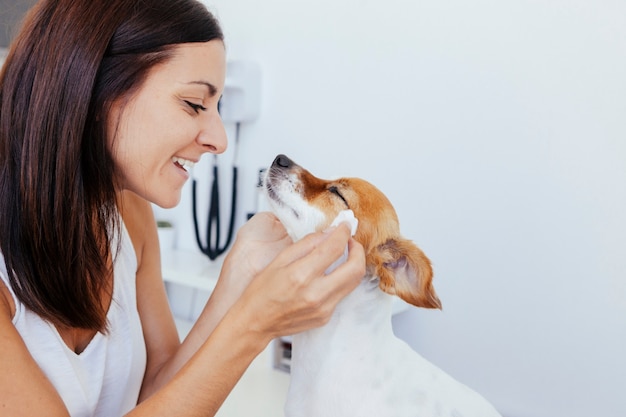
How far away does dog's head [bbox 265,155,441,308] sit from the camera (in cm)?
93

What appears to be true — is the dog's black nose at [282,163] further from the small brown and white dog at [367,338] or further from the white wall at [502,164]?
the white wall at [502,164]

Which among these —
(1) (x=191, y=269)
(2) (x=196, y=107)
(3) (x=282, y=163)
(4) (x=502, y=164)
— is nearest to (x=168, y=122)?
(2) (x=196, y=107)

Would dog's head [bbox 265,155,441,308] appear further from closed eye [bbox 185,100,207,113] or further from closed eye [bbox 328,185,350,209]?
closed eye [bbox 185,100,207,113]

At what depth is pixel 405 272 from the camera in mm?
935

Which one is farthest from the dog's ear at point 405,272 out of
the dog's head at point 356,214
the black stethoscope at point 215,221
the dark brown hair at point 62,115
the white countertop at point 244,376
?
the black stethoscope at point 215,221

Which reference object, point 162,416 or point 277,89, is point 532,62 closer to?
point 277,89

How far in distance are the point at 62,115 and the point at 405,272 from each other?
521mm

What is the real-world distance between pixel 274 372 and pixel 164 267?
Result: 0.49 m

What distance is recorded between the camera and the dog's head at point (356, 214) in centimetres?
93

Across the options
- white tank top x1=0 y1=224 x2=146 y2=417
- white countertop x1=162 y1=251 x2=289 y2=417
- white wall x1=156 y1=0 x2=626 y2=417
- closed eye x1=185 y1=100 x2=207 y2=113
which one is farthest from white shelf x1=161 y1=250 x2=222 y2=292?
closed eye x1=185 y1=100 x2=207 y2=113

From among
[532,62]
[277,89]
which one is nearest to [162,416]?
[532,62]

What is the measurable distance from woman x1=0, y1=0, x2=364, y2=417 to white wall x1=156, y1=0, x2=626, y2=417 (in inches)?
26.5

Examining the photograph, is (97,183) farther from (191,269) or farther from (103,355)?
(191,269)

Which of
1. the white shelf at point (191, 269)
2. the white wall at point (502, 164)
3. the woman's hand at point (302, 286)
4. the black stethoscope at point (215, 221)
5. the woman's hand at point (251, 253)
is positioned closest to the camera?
the woman's hand at point (302, 286)
